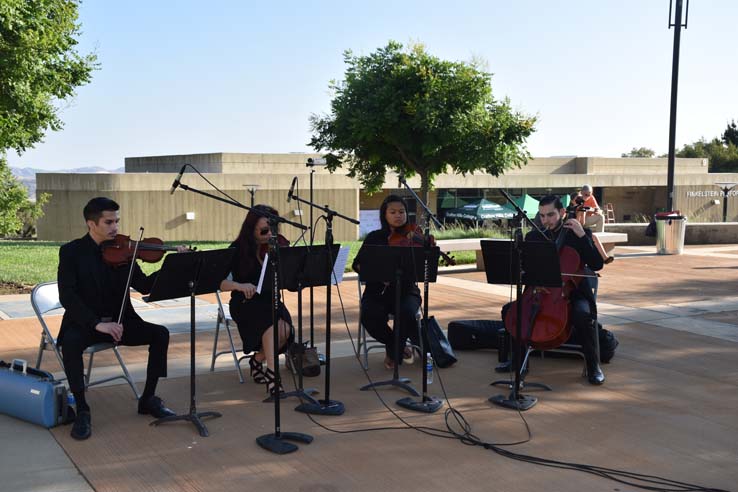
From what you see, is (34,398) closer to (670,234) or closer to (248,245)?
(248,245)

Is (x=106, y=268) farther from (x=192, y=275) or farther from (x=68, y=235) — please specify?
(x=68, y=235)

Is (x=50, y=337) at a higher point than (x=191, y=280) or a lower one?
lower

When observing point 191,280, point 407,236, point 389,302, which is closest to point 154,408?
point 191,280

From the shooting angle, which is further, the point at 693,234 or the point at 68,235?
the point at 68,235

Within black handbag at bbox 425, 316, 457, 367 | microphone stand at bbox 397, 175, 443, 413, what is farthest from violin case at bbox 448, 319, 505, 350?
microphone stand at bbox 397, 175, 443, 413

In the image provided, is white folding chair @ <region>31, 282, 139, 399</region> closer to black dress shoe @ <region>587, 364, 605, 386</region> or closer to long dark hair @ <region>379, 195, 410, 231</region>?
long dark hair @ <region>379, 195, 410, 231</region>

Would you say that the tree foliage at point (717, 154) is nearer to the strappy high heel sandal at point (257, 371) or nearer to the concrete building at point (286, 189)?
the concrete building at point (286, 189)

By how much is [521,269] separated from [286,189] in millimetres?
26003

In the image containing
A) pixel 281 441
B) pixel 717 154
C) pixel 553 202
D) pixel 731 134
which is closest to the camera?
pixel 281 441

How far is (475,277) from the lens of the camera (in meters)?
13.7

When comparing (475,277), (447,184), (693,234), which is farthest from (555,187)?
(475,277)

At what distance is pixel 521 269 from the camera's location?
5.69 meters

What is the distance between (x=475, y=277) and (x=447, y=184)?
76.4 feet

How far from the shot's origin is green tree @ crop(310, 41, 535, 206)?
2081 centimetres
